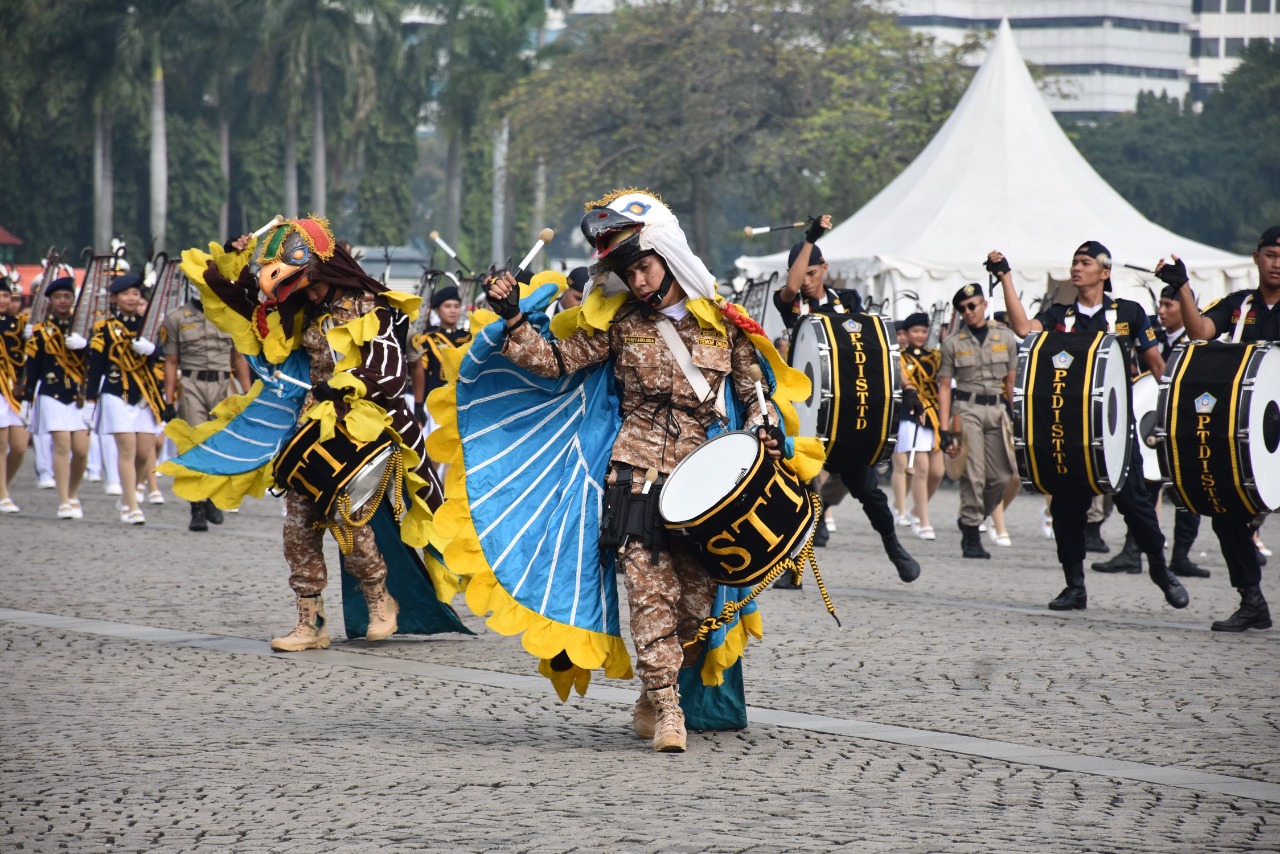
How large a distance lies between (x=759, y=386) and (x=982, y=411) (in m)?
7.80

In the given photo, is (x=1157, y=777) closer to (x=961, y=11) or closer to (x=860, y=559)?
(x=860, y=559)

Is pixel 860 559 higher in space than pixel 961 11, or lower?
lower

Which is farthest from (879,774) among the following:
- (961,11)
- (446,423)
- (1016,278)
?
(961,11)

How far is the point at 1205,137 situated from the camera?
234ft

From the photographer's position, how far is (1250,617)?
9.48 meters

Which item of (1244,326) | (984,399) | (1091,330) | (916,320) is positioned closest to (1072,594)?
(1091,330)

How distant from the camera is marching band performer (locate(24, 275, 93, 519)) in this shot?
15.3 m

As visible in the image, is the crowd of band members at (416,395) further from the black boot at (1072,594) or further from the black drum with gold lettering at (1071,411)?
the black drum with gold lettering at (1071,411)

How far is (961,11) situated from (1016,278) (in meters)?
121

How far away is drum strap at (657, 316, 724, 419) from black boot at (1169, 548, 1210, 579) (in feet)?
23.1

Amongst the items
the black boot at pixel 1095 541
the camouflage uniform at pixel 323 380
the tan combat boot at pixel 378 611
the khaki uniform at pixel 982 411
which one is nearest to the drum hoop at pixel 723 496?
the camouflage uniform at pixel 323 380

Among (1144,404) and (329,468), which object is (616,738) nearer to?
(329,468)

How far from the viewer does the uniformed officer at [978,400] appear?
13.7 meters

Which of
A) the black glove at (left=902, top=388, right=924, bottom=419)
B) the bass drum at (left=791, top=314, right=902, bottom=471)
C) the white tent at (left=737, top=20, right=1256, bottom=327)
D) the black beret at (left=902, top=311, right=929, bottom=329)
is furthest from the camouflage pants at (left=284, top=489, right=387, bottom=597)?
the white tent at (left=737, top=20, right=1256, bottom=327)
